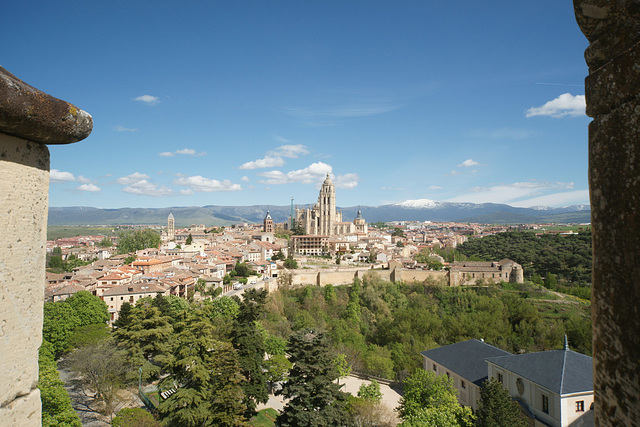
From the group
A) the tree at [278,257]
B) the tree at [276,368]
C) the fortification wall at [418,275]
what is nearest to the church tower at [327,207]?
the tree at [278,257]

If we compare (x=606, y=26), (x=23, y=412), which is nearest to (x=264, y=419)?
(x=23, y=412)

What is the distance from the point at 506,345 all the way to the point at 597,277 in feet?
107

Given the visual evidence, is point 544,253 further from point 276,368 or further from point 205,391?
point 205,391

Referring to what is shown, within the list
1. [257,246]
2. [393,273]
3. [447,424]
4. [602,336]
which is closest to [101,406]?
[447,424]

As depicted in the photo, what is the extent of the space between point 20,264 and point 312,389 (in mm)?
13741

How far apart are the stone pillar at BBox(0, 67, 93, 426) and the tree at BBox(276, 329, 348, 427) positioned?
13141 mm

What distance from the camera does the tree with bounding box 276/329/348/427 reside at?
44.4ft

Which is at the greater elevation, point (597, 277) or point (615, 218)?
point (615, 218)

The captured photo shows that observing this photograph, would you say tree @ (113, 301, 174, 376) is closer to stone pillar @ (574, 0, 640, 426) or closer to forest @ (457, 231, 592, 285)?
stone pillar @ (574, 0, 640, 426)

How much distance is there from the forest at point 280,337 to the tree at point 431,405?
1.73 feet

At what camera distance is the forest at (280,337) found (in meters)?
13.8

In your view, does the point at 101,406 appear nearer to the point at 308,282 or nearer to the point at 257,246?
the point at 308,282

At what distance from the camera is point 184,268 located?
38688mm

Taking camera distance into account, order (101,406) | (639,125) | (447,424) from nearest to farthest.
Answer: (639,125)
(447,424)
(101,406)
